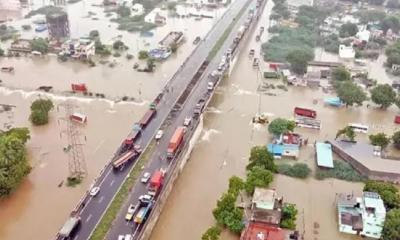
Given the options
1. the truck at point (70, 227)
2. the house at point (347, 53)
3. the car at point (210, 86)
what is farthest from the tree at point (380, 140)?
the truck at point (70, 227)

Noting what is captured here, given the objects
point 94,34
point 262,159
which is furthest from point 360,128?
point 94,34

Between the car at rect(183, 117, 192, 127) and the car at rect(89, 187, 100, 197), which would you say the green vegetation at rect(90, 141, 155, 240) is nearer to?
the car at rect(89, 187, 100, 197)

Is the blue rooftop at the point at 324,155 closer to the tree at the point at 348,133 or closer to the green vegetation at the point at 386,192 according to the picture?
the tree at the point at 348,133

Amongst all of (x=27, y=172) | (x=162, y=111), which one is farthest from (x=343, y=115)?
(x=27, y=172)

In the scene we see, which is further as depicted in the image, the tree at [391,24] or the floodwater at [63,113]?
the tree at [391,24]

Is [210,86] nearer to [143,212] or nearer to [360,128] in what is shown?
[360,128]

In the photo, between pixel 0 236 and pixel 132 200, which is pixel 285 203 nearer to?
pixel 132 200
